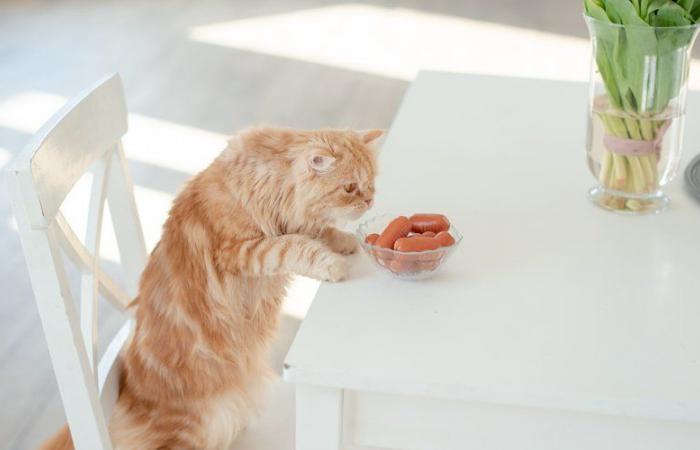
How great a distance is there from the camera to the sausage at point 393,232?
1.12 metres

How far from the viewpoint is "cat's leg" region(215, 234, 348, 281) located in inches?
44.4

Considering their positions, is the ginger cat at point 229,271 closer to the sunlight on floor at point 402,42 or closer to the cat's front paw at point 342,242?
the cat's front paw at point 342,242

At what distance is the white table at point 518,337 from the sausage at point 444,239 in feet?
0.15

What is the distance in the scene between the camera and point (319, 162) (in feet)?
3.91

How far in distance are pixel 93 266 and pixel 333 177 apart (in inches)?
14.2

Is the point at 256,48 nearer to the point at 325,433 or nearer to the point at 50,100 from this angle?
the point at 50,100

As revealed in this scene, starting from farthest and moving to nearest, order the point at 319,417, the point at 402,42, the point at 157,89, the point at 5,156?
the point at 402,42 < the point at 157,89 < the point at 5,156 < the point at 319,417

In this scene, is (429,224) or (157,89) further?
(157,89)

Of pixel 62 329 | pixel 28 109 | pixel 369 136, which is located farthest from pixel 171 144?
pixel 62 329

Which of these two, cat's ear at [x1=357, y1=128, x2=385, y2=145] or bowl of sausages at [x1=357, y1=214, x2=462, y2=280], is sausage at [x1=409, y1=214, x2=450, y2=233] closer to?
bowl of sausages at [x1=357, y1=214, x2=462, y2=280]

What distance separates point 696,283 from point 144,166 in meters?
2.44

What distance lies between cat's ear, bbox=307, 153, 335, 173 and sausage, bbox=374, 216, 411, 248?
0.12 m

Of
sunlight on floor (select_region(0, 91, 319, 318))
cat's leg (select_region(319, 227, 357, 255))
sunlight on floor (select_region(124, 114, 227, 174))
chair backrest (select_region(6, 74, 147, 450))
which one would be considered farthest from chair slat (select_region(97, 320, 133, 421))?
sunlight on floor (select_region(124, 114, 227, 174))

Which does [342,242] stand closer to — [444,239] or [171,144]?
[444,239]
